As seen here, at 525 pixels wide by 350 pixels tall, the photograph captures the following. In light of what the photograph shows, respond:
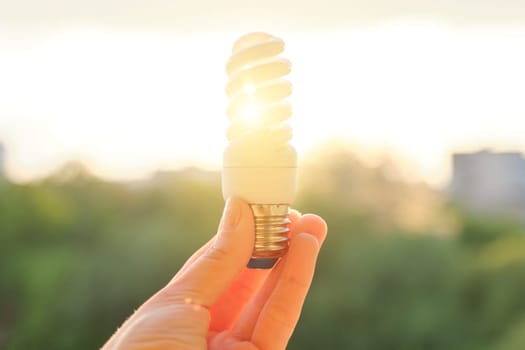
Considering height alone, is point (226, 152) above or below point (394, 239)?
above

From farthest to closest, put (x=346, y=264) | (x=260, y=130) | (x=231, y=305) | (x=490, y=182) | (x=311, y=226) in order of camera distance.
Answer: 1. (x=490, y=182)
2. (x=346, y=264)
3. (x=231, y=305)
4. (x=311, y=226)
5. (x=260, y=130)

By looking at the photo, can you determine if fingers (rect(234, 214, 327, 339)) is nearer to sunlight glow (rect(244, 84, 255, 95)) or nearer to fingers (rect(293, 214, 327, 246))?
fingers (rect(293, 214, 327, 246))

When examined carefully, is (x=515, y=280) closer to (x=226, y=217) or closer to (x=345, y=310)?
(x=345, y=310)

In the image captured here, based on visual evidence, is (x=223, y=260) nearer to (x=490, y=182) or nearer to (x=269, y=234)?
(x=269, y=234)

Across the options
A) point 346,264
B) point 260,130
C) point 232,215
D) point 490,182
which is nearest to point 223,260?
point 232,215

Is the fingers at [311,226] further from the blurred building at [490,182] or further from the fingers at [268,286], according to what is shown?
the blurred building at [490,182]

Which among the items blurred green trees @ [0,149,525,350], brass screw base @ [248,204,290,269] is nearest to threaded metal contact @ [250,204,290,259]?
brass screw base @ [248,204,290,269]

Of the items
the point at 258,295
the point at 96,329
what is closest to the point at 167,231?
the point at 96,329
